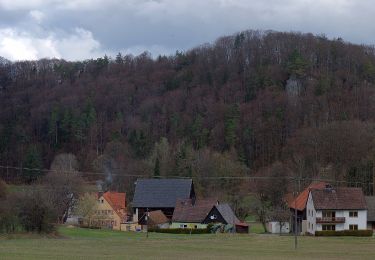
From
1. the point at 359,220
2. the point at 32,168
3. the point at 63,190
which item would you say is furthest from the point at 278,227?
the point at 32,168

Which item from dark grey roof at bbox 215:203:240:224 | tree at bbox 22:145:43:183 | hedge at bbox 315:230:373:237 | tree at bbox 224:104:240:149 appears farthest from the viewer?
tree at bbox 224:104:240:149

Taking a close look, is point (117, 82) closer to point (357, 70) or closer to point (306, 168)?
point (357, 70)

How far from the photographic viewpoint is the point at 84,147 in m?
160

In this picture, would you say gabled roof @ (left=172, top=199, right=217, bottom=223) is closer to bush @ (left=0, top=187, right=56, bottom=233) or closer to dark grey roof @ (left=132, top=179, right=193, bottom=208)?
dark grey roof @ (left=132, top=179, right=193, bottom=208)

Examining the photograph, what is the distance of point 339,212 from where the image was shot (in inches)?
3014

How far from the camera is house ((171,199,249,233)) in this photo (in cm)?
8056

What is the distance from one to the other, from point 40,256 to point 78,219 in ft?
165

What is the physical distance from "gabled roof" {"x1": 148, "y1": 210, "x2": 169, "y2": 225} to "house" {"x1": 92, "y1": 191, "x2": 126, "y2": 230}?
15.0 feet

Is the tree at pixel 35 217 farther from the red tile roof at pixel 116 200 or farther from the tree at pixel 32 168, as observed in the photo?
the tree at pixel 32 168

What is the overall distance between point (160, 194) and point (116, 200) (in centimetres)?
604

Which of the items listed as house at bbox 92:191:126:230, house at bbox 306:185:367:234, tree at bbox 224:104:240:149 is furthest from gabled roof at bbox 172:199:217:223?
tree at bbox 224:104:240:149

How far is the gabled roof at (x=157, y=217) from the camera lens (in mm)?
85231

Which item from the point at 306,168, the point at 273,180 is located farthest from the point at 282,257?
the point at 306,168

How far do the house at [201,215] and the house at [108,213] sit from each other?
27.9ft
